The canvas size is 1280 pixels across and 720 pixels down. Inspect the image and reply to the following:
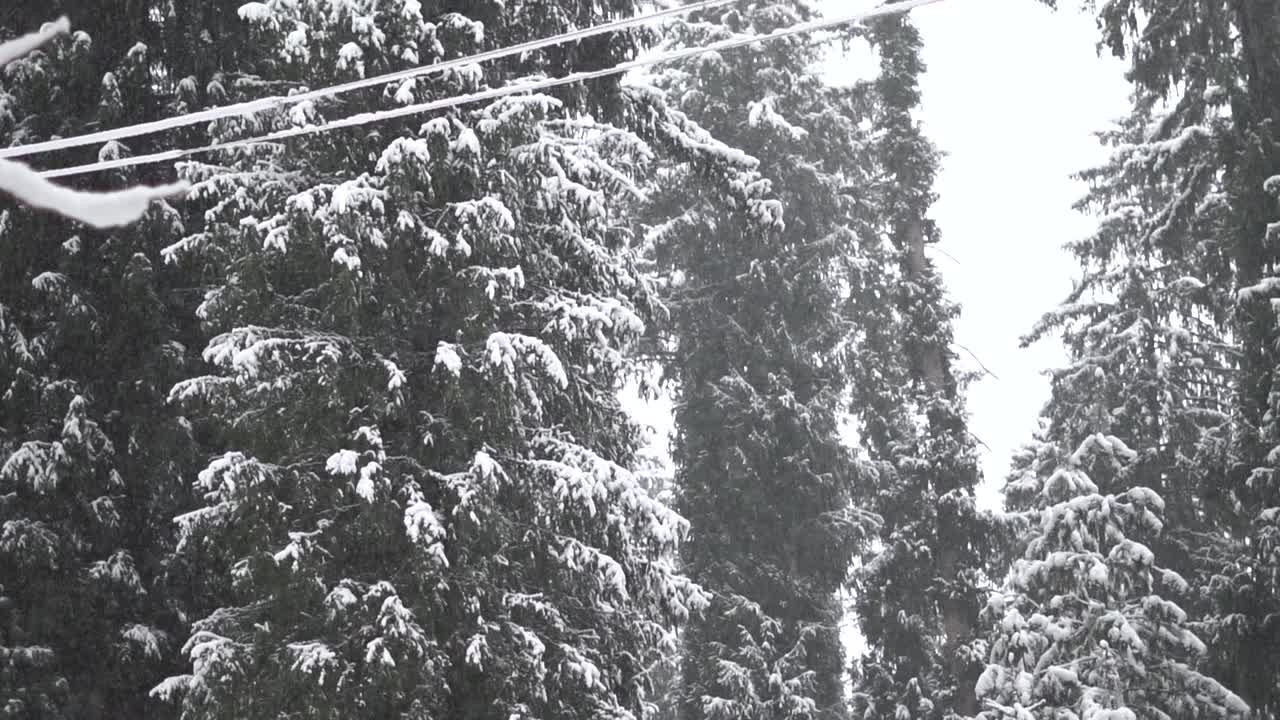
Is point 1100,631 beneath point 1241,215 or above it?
beneath

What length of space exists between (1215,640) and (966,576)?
6.31m

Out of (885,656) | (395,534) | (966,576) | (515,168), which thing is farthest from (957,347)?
(395,534)

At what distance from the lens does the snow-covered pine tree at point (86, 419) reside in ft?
25.2

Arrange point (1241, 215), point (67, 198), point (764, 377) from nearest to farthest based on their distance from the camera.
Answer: point (67, 198)
point (1241, 215)
point (764, 377)

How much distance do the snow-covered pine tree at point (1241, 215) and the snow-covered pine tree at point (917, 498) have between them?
→ 17.2 feet

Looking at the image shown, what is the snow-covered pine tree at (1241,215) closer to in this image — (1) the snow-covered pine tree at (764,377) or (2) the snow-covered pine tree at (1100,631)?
(2) the snow-covered pine tree at (1100,631)

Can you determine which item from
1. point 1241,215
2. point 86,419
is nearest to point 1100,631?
point 1241,215

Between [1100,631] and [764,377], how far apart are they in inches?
373

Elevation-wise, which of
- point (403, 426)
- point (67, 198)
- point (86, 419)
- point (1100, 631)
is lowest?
point (67, 198)

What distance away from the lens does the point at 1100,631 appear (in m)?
9.92

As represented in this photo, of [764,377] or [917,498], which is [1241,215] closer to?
[917,498]

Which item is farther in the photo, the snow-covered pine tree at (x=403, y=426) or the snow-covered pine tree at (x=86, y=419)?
the snow-covered pine tree at (x=86, y=419)

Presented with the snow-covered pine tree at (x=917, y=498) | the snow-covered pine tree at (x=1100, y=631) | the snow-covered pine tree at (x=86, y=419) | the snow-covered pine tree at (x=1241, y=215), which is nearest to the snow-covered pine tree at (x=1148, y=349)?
the snow-covered pine tree at (x=1241, y=215)

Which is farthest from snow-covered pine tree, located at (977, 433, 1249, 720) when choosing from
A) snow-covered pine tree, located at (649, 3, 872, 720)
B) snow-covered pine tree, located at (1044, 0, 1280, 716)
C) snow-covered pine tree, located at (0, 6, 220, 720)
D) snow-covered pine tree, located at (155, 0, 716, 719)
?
snow-covered pine tree, located at (0, 6, 220, 720)
